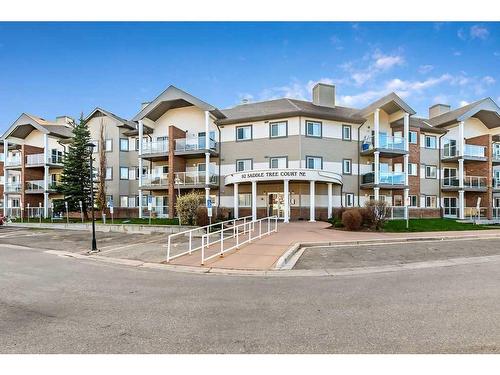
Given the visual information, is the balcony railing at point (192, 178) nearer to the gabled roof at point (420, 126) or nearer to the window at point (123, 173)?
the window at point (123, 173)

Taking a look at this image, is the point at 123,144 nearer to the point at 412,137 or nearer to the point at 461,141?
the point at 412,137

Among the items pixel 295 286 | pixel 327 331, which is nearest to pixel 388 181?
pixel 295 286

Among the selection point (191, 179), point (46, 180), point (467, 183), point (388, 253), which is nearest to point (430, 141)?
point (467, 183)

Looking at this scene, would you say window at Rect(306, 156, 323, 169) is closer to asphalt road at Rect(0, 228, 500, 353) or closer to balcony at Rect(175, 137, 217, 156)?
balcony at Rect(175, 137, 217, 156)

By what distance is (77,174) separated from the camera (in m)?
28.9

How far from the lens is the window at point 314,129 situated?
26.7 meters

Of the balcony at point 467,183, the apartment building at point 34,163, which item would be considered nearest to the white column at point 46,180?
the apartment building at point 34,163

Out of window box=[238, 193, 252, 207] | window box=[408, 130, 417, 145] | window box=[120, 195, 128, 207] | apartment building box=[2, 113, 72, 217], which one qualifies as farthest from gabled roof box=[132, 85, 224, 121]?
window box=[408, 130, 417, 145]

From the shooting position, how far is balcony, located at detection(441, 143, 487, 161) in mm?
30172

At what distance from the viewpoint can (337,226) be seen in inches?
770

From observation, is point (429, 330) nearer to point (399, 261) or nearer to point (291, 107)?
point (399, 261)

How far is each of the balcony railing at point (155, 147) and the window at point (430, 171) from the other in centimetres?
2736

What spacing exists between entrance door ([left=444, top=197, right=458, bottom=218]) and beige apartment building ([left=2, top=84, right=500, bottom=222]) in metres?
0.11

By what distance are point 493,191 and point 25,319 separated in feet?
133
